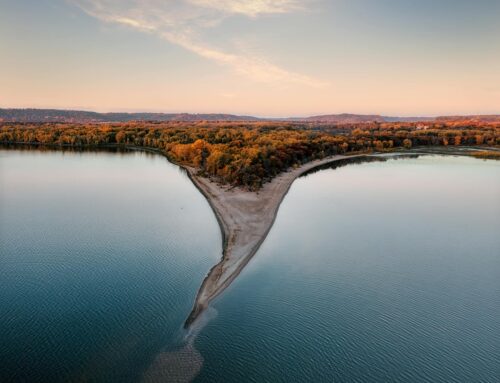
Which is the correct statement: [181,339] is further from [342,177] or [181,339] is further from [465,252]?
[342,177]

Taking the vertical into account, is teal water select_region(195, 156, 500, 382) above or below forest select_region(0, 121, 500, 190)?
below

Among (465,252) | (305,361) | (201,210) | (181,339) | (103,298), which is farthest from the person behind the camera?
(201,210)

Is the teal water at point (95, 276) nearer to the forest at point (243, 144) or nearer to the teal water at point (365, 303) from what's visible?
the teal water at point (365, 303)

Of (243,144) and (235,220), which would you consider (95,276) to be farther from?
(243,144)

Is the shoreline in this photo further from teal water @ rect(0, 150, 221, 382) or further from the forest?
the forest

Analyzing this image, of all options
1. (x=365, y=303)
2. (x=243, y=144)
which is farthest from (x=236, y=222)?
(x=243, y=144)

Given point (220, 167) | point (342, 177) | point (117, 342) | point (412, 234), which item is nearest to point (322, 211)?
point (412, 234)

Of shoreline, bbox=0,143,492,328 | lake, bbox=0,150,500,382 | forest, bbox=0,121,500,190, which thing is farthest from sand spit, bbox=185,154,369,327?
forest, bbox=0,121,500,190
